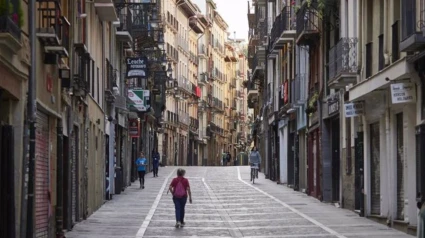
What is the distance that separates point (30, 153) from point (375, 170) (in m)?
14.6

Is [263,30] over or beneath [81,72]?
over

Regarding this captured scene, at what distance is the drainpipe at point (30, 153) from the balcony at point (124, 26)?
26272 mm

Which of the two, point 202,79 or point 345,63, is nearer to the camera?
point 345,63

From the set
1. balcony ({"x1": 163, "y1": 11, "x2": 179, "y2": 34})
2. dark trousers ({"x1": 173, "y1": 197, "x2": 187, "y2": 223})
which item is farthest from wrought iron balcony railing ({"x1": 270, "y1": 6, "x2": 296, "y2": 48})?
balcony ({"x1": 163, "y1": 11, "x2": 179, "y2": 34})

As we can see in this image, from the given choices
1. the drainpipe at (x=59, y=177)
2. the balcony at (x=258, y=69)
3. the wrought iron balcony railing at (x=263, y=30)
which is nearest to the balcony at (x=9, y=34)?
the drainpipe at (x=59, y=177)

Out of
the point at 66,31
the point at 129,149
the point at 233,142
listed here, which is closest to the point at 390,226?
the point at 66,31

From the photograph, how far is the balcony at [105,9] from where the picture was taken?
36.3 meters

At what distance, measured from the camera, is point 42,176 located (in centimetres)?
2252

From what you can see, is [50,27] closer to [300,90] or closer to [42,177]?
[42,177]

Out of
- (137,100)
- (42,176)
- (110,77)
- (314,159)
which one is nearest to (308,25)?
(314,159)

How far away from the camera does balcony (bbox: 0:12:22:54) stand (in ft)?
51.1

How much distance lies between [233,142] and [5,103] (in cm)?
13918

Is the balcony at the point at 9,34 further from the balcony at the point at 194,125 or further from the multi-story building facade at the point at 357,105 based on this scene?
the balcony at the point at 194,125

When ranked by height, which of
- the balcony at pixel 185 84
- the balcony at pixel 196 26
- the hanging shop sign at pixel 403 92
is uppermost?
the balcony at pixel 196 26
